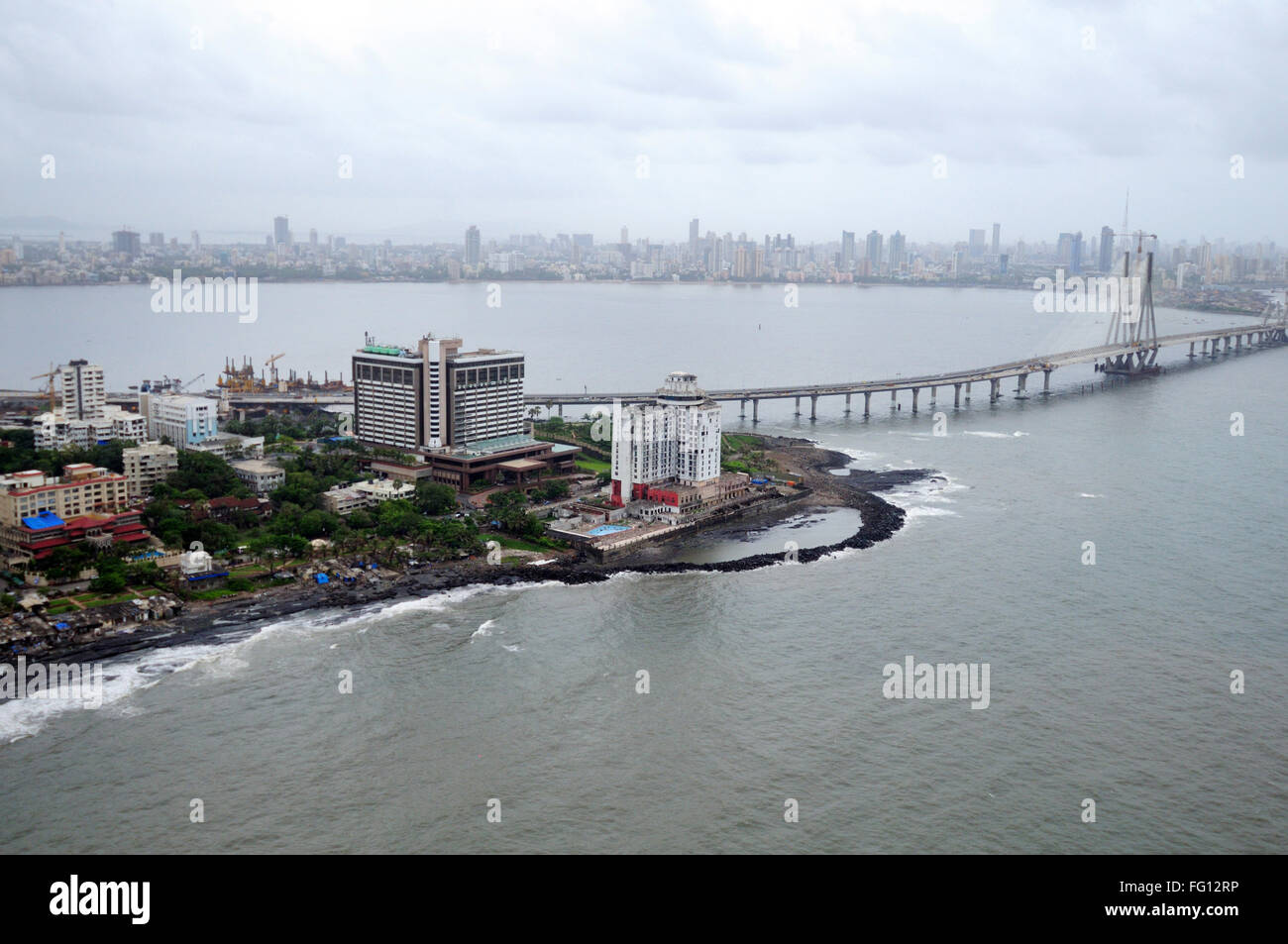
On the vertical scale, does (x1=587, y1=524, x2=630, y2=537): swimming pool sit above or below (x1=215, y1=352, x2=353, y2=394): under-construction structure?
below

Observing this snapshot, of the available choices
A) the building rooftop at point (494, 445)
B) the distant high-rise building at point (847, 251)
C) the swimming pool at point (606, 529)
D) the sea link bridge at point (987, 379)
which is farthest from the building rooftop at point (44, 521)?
the distant high-rise building at point (847, 251)

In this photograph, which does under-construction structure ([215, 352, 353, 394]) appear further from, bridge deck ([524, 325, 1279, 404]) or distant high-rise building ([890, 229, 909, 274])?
distant high-rise building ([890, 229, 909, 274])

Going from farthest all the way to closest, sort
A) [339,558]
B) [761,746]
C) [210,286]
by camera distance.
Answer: [210,286]
[339,558]
[761,746]

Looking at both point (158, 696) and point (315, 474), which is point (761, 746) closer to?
point (158, 696)

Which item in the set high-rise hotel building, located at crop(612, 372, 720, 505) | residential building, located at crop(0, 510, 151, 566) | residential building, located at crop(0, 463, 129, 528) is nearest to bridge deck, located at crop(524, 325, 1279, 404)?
high-rise hotel building, located at crop(612, 372, 720, 505)

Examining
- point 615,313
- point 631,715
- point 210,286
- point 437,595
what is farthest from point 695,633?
point 210,286

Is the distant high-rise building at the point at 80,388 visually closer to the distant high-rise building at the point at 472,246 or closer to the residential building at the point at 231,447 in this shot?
the residential building at the point at 231,447
